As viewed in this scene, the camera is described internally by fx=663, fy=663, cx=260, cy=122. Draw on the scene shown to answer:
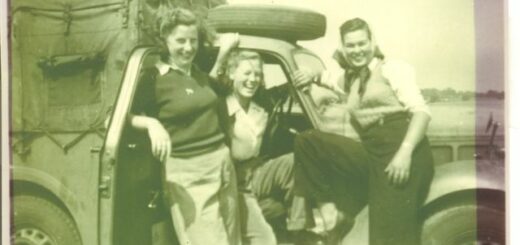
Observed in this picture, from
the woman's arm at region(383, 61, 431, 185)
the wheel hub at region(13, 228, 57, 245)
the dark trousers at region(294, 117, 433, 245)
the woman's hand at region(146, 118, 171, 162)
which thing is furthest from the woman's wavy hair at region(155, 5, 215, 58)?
the wheel hub at region(13, 228, 57, 245)

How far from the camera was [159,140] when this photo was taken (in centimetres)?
210

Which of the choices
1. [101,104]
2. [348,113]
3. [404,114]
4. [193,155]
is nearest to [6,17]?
[101,104]

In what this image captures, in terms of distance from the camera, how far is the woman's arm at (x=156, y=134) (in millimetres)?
2096

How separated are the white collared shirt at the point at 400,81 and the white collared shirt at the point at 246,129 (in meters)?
0.24

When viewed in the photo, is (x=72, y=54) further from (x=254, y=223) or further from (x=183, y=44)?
(x=254, y=223)

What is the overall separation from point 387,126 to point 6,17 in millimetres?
1296

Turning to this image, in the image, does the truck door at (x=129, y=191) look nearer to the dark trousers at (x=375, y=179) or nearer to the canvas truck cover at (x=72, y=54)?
the canvas truck cover at (x=72, y=54)

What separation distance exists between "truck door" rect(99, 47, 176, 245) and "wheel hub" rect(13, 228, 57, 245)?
202 mm

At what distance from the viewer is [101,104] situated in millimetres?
2137

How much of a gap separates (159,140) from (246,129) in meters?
0.28

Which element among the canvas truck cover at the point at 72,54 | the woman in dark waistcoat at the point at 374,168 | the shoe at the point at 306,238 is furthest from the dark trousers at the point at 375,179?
the canvas truck cover at the point at 72,54

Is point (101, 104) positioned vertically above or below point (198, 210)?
above

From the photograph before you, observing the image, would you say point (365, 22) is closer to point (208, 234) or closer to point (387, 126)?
point (387, 126)

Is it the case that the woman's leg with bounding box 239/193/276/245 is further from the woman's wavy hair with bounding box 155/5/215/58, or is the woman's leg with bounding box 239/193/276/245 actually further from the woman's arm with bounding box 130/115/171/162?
the woman's wavy hair with bounding box 155/5/215/58
